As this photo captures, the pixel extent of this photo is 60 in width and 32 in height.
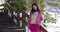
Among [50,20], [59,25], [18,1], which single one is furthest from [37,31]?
[59,25]

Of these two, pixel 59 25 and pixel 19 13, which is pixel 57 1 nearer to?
pixel 19 13

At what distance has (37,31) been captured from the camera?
16.7 feet

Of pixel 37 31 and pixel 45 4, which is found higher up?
pixel 45 4

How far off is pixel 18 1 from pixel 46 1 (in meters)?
1.12

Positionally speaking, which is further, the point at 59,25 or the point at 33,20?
the point at 59,25

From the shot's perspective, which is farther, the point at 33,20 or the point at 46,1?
the point at 46,1

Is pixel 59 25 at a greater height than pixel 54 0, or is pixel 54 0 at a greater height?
pixel 54 0

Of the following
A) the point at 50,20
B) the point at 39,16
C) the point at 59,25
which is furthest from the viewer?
the point at 59,25

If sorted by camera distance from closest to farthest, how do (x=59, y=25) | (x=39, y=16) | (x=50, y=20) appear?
(x=39, y=16), (x=50, y=20), (x=59, y=25)

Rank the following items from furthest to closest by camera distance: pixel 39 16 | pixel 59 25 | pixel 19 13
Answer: pixel 59 25 < pixel 19 13 < pixel 39 16

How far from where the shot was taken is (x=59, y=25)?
11.6m

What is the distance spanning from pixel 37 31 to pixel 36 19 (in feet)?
0.98

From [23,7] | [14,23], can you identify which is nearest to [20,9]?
[23,7]

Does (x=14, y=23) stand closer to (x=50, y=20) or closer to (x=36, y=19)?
(x=50, y=20)
